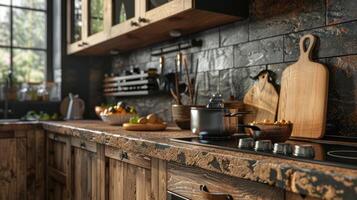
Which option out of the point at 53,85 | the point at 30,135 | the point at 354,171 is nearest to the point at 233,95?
the point at 354,171

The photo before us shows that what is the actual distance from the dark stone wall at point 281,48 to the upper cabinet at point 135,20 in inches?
4.3

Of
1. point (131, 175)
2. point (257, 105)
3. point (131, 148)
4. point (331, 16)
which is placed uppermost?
point (331, 16)

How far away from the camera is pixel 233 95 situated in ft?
6.00

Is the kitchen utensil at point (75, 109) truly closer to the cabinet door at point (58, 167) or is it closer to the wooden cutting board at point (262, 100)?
the cabinet door at point (58, 167)

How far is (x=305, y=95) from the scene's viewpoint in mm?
1382

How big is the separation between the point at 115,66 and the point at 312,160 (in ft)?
8.42

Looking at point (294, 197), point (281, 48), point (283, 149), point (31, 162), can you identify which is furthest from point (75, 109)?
point (294, 197)

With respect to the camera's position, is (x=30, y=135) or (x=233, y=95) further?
(x=30, y=135)

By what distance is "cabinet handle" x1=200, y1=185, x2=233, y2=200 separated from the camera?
94 cm

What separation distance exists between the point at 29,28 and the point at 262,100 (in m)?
2.42

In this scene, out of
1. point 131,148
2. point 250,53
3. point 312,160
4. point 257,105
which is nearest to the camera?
point 312,160

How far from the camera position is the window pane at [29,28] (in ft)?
10.1

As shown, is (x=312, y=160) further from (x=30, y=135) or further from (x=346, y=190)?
(x=30, y=135)

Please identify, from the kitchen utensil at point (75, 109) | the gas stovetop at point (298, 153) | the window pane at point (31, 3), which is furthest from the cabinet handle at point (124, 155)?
the window pane at point (31, 3)
